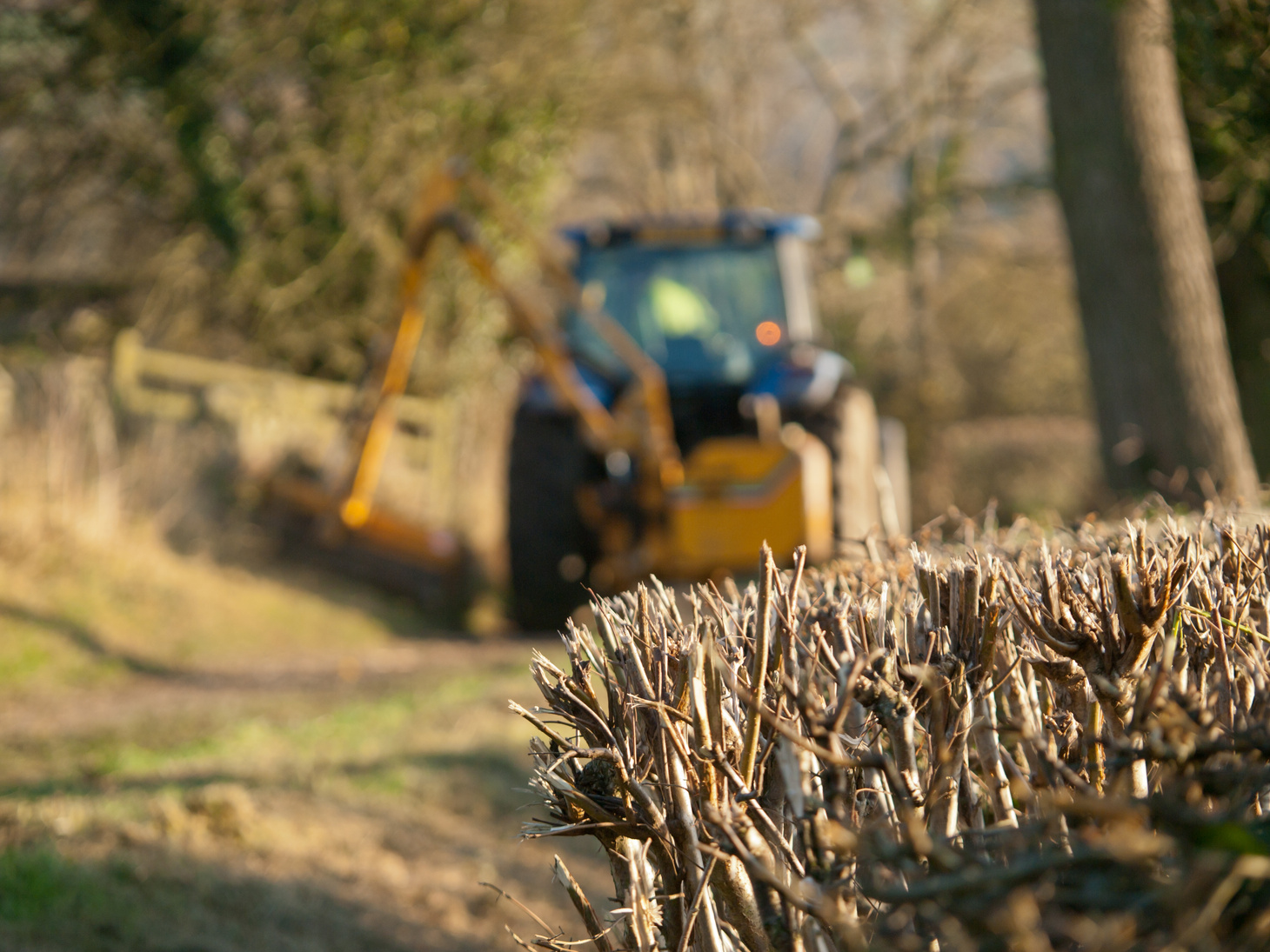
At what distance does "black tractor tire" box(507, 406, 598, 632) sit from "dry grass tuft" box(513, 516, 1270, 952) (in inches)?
243

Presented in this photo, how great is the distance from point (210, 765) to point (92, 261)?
10.0 metres

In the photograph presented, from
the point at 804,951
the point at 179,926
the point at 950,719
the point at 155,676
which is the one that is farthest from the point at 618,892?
the point at 155,676

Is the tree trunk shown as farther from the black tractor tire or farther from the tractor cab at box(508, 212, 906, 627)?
the black tractor tire

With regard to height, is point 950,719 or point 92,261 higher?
point 92,261

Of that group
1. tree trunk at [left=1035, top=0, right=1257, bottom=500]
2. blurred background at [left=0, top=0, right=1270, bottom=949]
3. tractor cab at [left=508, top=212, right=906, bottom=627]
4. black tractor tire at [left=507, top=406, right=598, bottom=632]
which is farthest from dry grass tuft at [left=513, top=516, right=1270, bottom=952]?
black tractor tire at [left=507, top=406, right=598, bottom=632]

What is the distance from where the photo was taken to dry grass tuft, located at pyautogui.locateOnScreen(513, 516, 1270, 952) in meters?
1.34

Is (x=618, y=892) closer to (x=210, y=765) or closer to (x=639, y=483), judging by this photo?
(x=210, y=765)

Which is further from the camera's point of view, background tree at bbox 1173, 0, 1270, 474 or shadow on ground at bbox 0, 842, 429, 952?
background tree at bbox 1173, 0, 1270, 474

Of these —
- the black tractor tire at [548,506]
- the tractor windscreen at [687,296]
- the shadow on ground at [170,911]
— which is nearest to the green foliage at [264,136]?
the tractor windscreen at [687,296]

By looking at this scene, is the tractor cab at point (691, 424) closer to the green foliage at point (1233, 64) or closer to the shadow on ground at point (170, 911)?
the green foliage at point (1233, 64)

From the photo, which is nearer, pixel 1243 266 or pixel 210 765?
pixel 210 765

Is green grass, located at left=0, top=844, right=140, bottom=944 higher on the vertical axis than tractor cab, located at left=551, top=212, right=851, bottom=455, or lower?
lower

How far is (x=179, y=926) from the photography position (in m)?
2.96

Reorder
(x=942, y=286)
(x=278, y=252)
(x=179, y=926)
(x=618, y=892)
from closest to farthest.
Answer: (x=618, y=892) → (x=179, y=926) → (x=278, y=252) → (x=942, y=286)
